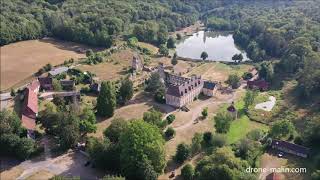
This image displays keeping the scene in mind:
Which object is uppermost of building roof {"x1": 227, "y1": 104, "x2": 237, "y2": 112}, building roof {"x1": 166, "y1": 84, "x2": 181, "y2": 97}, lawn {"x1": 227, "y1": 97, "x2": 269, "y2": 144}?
building roof {"x1": 166, "y1": 84, "x2": 181, "y2": 97}

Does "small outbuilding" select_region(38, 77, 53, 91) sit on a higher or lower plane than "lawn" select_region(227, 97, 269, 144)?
higher

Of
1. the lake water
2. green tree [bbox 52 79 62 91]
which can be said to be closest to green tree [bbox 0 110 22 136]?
green tree [bbox 52 79 62 91]

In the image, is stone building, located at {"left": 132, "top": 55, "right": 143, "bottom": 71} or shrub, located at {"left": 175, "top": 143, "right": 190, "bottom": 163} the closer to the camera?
shrub, located at {"left": 175, "top": 143, "right": 190, "bottom": 163}

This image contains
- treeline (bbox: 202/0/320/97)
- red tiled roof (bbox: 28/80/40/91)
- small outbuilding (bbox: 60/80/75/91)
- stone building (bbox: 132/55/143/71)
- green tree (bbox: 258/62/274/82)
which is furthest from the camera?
stone building (bbox: 132/55/143/71)

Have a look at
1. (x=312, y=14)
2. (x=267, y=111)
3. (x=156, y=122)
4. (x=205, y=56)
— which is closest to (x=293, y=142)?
(x=267, y=111)

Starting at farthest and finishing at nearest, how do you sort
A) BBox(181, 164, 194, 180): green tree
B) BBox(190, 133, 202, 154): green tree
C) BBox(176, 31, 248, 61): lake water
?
BBox(176, 31, 248, 61): lake water < BBox(190, 133, 202, 154): green tree < BBox(181, 164, 194, 180): green tree

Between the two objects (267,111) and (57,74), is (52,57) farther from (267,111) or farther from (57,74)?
(267,111)

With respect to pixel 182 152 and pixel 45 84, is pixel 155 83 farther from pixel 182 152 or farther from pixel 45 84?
pixel 182 152

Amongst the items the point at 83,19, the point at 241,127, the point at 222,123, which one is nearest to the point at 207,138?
the point at 222,123

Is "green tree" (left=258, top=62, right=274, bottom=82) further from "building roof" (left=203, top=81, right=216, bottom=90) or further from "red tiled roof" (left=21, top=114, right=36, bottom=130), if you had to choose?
"red tiled roof" (left=21, top=114, right=36, bottom=130)
